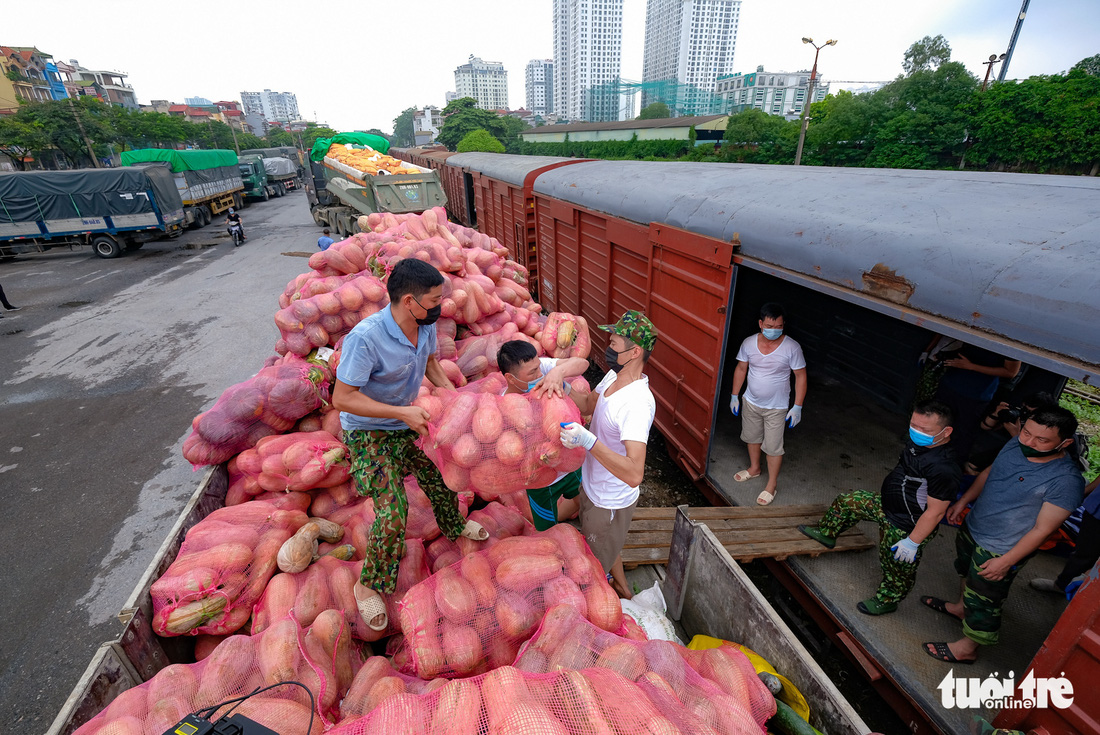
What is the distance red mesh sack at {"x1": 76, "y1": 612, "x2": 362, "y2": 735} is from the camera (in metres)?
1.80

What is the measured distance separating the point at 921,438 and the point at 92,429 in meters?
8.39

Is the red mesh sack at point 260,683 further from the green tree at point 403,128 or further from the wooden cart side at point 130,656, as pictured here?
the green tree at point 403,128

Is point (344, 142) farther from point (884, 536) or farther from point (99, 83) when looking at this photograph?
point (99, 83)

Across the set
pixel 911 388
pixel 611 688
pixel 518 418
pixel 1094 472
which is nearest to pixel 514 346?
pixel 518 418

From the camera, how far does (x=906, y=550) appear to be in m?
2.71

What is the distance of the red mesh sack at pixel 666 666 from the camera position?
1774 mm

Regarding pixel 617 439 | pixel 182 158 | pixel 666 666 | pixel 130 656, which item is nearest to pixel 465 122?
pixel 182 158

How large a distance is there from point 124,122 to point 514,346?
145 feet

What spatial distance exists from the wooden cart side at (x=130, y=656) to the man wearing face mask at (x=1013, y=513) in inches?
155

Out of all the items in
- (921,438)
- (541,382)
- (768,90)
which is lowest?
(921,438)

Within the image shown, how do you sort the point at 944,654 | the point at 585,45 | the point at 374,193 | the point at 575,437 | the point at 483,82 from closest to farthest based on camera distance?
the point at 575,437 < the point at 944,654 < the point at 374,193 < the point at 585,45 < the point at 483,82

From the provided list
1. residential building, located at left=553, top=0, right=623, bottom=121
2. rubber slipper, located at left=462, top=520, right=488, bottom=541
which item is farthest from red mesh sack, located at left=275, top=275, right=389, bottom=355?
residential building, located at left=553, top=0, right=623, bottom=121

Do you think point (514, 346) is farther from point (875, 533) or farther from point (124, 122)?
point (124, 122)

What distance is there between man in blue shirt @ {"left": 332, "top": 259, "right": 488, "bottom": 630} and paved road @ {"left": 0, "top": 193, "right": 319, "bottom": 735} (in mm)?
2430
